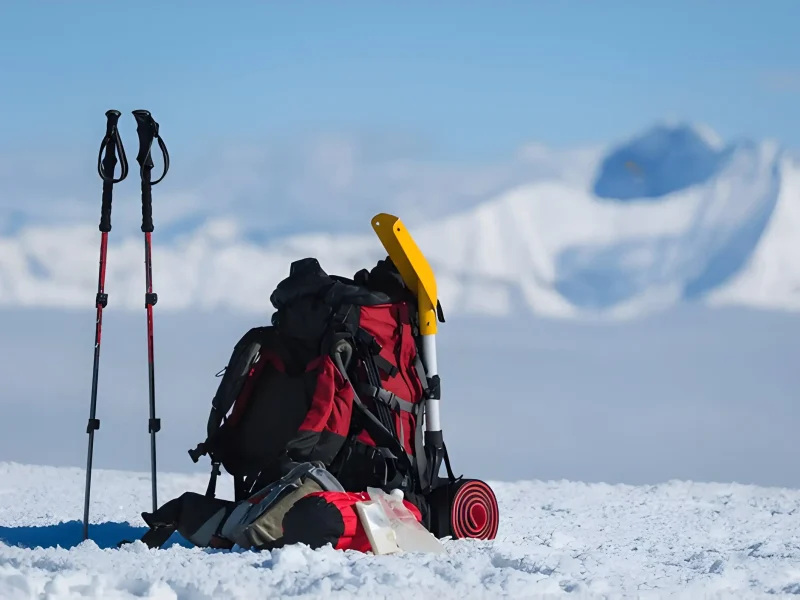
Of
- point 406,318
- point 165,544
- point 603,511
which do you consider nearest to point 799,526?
point 603,511

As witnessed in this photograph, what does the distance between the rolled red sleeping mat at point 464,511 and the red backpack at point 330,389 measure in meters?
0.14

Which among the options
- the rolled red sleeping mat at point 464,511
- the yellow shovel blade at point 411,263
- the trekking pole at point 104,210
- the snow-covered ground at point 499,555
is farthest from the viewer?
the trekking pole at point 104,210

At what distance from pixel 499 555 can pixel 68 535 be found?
10.3 ft

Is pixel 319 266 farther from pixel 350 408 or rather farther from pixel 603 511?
pixel 603 511

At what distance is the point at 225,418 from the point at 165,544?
0.83 meters

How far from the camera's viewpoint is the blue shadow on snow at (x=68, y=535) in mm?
6414

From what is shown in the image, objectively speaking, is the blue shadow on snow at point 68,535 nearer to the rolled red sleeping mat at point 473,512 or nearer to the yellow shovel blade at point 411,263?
the rolled red sleeping mat at point 473,512

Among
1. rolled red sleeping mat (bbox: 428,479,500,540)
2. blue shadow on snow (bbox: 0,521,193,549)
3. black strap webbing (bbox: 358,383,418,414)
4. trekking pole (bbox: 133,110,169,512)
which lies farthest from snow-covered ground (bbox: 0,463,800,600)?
trekking pole (bbox: 133,110,169,512)

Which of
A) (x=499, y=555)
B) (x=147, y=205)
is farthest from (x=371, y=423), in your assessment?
(x=147, y=205)

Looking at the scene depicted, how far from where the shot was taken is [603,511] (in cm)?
842

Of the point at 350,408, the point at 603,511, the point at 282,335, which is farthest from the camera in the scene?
the point at 603,511

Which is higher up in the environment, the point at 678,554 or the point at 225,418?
the point at 225,418

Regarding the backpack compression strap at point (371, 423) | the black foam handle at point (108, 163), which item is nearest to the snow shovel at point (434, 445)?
the backpack compression strap at point (371, 423)

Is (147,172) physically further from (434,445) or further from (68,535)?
(434,445)
